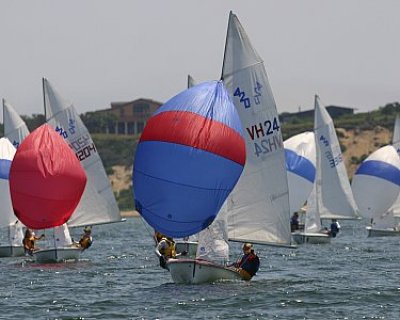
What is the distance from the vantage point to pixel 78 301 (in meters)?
30.8

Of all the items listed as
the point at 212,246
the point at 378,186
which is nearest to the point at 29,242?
the point at 212,246

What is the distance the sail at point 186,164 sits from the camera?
104 ft

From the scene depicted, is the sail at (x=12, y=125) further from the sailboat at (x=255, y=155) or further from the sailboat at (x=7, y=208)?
the sailboat at (x=255, y=155)

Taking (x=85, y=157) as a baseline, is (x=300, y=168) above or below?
below

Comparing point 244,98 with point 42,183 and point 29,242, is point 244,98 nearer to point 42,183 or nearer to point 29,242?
point 42,183

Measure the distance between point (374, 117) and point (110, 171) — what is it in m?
31.6

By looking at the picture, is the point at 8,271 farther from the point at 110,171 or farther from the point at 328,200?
the point at 110,171

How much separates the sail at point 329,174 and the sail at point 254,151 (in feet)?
78.0

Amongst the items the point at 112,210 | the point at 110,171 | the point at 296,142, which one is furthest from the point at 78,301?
the point at 110,171

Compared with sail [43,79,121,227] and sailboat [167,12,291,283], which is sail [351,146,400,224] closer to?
sail [43,79,121,227]

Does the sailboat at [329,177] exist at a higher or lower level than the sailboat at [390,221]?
higher

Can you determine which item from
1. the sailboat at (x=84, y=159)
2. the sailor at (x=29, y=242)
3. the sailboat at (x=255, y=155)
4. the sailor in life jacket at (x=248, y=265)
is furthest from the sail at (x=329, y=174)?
the sailor in life jacket at (x=248, y=265)

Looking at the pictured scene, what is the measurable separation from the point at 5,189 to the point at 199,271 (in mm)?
15898

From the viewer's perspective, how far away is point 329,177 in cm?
6041
